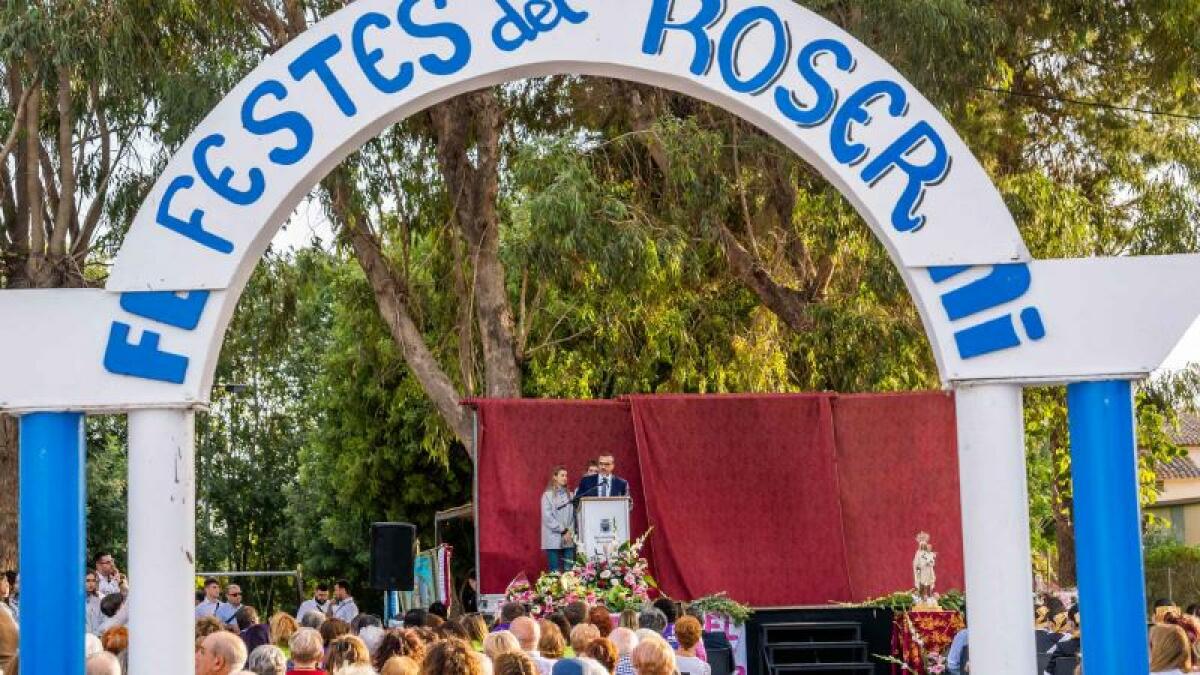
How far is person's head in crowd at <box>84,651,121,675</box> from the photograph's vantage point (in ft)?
19.5

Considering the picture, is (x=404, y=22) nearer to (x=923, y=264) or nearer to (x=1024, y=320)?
(x=923, y=264)

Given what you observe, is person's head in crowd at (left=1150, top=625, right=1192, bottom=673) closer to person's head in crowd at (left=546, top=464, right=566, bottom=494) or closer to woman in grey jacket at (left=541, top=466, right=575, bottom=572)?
woman in grey jacket at (left=541, top=466, right=575, bottom=572)

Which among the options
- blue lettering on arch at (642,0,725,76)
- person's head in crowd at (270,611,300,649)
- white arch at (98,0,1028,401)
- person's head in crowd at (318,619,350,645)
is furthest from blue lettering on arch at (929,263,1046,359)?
person's head in crowd at (270,611,300,649)

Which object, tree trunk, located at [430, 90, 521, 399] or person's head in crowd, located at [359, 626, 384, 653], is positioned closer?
person's head in crowd, located at [359, 626, 384, 653]

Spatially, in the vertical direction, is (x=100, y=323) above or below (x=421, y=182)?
below

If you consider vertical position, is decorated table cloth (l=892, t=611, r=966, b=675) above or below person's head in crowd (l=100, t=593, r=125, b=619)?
below

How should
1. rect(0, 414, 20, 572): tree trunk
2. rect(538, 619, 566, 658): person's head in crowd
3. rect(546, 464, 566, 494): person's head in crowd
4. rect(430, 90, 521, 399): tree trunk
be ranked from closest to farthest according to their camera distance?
rect(538, 619, 566, 658): person's head in crowd → rect(546, 464, 566, 494): person's head in crowd → rect(0, 414, 20, 572): tree trunk → rect(430, 90, 521, 399): tree trunk

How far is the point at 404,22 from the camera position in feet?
20.6

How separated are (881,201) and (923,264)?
10.6 inches

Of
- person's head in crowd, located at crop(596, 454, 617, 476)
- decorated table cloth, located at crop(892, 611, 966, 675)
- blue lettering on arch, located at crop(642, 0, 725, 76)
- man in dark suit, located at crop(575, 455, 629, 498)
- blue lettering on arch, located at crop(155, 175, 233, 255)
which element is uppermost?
blue lettering on arch, located at crop(642, 0, 725, 76)

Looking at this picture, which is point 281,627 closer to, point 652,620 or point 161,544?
point 652,620

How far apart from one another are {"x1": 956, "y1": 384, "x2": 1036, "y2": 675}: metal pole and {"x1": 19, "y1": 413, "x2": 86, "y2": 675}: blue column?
304cm

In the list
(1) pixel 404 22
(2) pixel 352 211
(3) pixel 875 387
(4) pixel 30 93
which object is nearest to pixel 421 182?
(2) pixel 352 211

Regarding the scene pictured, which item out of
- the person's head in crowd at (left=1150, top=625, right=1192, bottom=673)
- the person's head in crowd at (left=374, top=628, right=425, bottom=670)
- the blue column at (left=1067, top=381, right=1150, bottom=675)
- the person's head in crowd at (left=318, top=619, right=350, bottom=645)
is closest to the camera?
the blue column at (left=1067, top=381, right=1150, bottom=675)
